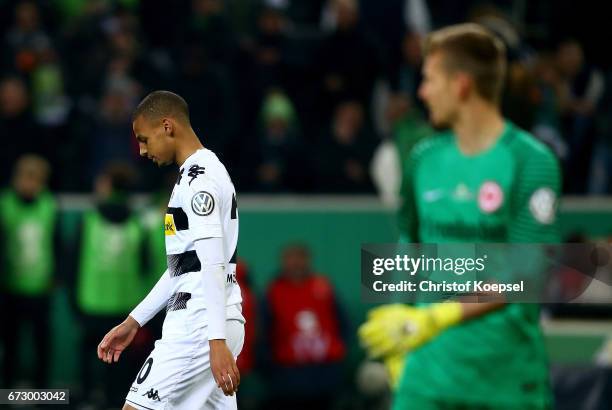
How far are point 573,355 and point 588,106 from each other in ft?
10.7

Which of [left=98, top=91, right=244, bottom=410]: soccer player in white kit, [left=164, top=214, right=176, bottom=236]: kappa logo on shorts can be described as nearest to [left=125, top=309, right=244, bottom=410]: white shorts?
[left=98, top=91, right=244, bottom=410]: soccer player in white kit

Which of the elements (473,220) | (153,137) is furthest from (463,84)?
(153,137)

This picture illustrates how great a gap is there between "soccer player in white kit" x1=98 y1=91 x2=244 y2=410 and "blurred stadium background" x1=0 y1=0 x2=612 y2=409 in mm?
5337

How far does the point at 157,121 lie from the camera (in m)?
3.70

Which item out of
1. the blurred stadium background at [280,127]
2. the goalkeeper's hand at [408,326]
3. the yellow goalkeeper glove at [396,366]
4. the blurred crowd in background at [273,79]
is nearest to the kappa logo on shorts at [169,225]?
the goalkeeper's hand at [408,326]

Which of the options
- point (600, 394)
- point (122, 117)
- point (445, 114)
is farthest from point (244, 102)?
point (445, 114)

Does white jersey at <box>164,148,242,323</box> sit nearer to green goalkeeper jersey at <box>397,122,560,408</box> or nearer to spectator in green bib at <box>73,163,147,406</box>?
green goalkeeper jersey at <box>397,122,560,408</box>

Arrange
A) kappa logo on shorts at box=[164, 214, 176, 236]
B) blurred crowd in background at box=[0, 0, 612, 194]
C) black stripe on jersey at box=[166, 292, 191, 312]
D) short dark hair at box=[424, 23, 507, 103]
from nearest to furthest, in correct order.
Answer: kappa logo on shorts at box=[164, 214, 176, 236], black stripe on jersey at box=[166, 292, 191, 312], short dark hair at box=[424, 23, 507, 103], blurred crowd in background at box=[0, 0, 612, 194]

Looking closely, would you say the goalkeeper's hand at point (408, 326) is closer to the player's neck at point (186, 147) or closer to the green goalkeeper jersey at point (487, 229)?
the green goalkeeper jersey at point (487, 229)

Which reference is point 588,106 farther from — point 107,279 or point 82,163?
point 107,279

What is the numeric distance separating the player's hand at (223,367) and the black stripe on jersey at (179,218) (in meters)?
0.30

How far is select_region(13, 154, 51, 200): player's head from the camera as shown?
10.6m

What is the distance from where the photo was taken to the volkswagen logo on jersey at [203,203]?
3783mm

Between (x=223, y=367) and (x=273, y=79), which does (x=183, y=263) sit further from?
(x=273, y=79)
